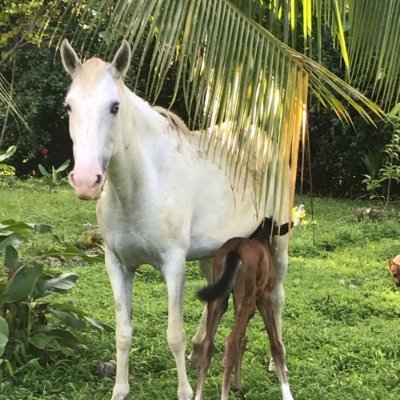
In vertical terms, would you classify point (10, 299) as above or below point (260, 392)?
above

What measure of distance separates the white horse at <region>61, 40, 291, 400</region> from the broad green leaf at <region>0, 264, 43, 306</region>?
48 cm

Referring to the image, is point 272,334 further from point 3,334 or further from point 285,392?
point 3,334

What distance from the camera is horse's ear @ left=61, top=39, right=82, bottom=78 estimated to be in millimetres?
2992

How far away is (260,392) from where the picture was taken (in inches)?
150

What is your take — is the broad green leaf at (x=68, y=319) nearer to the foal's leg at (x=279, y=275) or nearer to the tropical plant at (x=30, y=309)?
the tropical plant at (x=30, y=309)

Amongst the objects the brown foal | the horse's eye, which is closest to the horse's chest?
the brown foal

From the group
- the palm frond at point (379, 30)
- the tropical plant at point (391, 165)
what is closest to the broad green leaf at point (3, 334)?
the palm frond at point (379, 30)

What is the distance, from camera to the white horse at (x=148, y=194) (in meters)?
2.91

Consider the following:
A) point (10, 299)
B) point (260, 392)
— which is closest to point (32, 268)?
point (10, 299)

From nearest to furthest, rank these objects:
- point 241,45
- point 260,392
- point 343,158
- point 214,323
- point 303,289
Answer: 1. point 241,45
2. point 214,323
3. point 260,392
4. point 303,289
5. point 343,158

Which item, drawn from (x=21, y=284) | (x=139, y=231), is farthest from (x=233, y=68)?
(x=21, y=284)

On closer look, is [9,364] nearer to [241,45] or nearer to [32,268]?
[32,268]

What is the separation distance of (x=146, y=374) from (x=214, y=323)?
0.88 m

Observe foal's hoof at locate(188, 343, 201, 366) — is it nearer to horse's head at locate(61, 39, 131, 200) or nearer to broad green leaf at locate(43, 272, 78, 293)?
broad green leaf at locate(43, 272, 78, 293)
